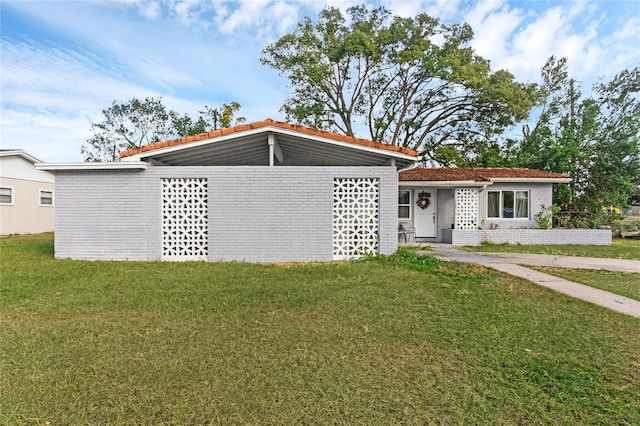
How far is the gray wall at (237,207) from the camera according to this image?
318 inches

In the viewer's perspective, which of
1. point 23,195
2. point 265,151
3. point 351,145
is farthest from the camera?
point 23,195

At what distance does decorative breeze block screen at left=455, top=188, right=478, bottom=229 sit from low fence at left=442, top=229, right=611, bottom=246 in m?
1.04

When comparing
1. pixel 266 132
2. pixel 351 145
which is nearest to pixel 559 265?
pixel 351 145

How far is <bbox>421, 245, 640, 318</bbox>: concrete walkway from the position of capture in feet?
16.7

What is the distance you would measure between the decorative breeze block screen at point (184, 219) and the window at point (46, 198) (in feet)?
49.1

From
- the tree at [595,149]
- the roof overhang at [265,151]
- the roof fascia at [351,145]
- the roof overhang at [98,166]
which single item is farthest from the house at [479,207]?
the roof overhang at [98,166]

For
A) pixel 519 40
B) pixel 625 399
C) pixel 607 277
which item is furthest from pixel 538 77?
pixel 625 399

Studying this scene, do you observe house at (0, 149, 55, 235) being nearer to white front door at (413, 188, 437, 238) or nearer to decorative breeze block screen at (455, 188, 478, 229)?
white front door at (413, 188, 437, 238)

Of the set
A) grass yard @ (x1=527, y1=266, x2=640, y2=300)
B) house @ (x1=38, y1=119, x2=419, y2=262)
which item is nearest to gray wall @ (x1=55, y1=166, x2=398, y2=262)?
house @ (x1=38, y1=119, x2=419, y2=262)

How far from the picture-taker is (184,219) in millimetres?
8188

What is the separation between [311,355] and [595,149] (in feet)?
72.4

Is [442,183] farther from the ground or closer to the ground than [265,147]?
closer to the ground

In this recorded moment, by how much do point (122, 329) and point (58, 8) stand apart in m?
8.96

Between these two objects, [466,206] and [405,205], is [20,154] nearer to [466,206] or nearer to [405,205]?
[405,205]
